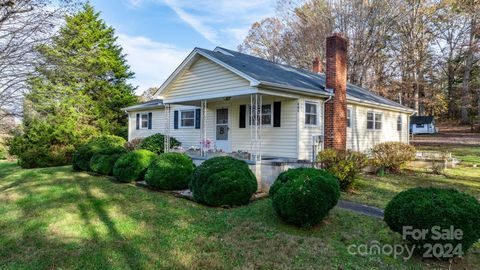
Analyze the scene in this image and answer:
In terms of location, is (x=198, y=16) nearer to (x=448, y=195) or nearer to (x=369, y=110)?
(x=369, y=110)

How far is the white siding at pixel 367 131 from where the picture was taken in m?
14.0

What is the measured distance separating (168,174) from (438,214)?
21.7 ft

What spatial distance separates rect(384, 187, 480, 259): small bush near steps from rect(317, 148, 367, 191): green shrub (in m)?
4.14

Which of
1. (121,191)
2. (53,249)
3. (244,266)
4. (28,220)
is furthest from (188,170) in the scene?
(244,266)

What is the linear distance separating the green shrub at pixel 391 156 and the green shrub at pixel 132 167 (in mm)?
8764

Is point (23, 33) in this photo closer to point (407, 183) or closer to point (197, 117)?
point (197, 117)

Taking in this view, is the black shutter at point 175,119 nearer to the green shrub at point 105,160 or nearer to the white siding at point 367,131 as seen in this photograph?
the green shrub at point 105,160

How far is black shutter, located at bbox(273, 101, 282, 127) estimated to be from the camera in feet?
38.2

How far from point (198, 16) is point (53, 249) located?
18.5 meters

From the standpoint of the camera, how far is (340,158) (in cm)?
873

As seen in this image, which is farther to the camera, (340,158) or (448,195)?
(340,158)

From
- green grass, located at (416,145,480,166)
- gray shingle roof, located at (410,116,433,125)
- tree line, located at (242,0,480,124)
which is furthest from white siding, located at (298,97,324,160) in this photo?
gray shingle roof, located at (410,116,433,125)

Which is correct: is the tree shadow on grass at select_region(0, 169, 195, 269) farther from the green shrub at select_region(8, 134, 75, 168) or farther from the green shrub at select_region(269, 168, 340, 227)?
the green shrub at select_region(8, 134, 75, 168)

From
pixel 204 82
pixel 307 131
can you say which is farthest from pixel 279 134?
pixel 204 82
